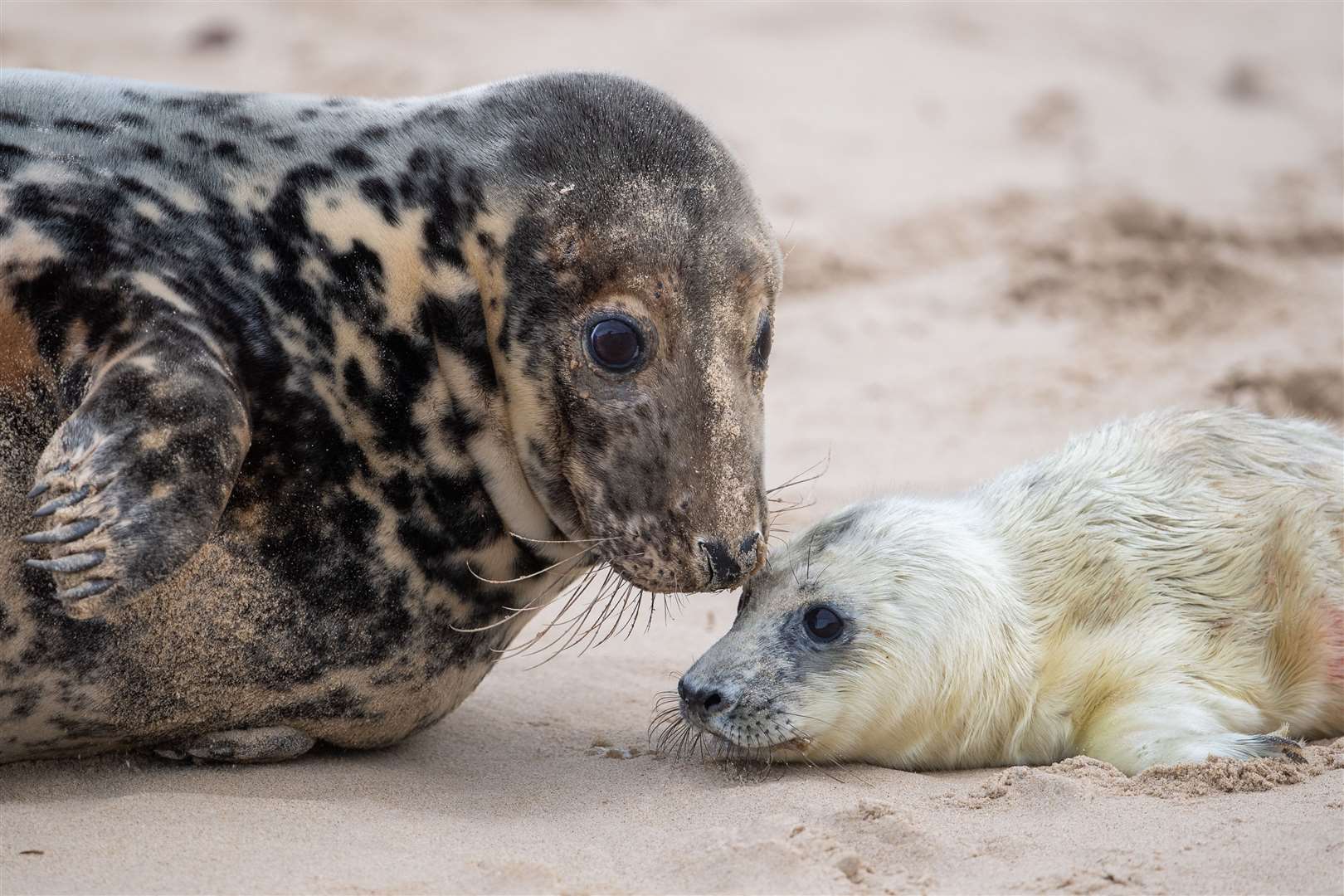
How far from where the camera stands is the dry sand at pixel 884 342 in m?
2.80

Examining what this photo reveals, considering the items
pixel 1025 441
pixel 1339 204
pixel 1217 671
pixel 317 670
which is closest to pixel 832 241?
pixel 1025 441

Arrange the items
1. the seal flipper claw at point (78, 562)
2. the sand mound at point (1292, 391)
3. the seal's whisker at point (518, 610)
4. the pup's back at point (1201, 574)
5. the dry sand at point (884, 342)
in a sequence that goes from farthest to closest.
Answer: the sand mound at point (1292, 391)
the pup's back at point (1201, 574)
the seal's whisker at point (518, 610)
the dry sand at point (884, 342)
the seal flipper claw at point (78, 562)

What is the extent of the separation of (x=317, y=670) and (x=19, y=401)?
0.77 meters

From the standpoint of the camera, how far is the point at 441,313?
3.22 meters

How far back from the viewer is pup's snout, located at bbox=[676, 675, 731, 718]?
356 centimetres

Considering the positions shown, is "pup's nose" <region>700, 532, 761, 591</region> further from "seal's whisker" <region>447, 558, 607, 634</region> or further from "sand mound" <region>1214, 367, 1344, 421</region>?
"sand mound" <region>1214, 367, 1344, 421</region>

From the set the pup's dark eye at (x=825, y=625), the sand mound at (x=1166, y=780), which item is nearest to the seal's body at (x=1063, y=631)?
the pup's dark eye at (x=825, y=625)

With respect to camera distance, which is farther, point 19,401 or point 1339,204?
point 1339,204

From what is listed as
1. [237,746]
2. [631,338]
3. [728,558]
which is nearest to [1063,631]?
[728,558]

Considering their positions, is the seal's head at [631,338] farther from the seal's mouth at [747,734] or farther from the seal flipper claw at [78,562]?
the seal flipper claw at [78,562]

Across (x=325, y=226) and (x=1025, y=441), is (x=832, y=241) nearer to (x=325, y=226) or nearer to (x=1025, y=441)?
(x=1025, y=441)

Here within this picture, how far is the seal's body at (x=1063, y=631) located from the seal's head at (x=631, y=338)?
1.83ft

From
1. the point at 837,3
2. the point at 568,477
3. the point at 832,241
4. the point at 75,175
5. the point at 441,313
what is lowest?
the point at 568,477

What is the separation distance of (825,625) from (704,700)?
0.36 metres
